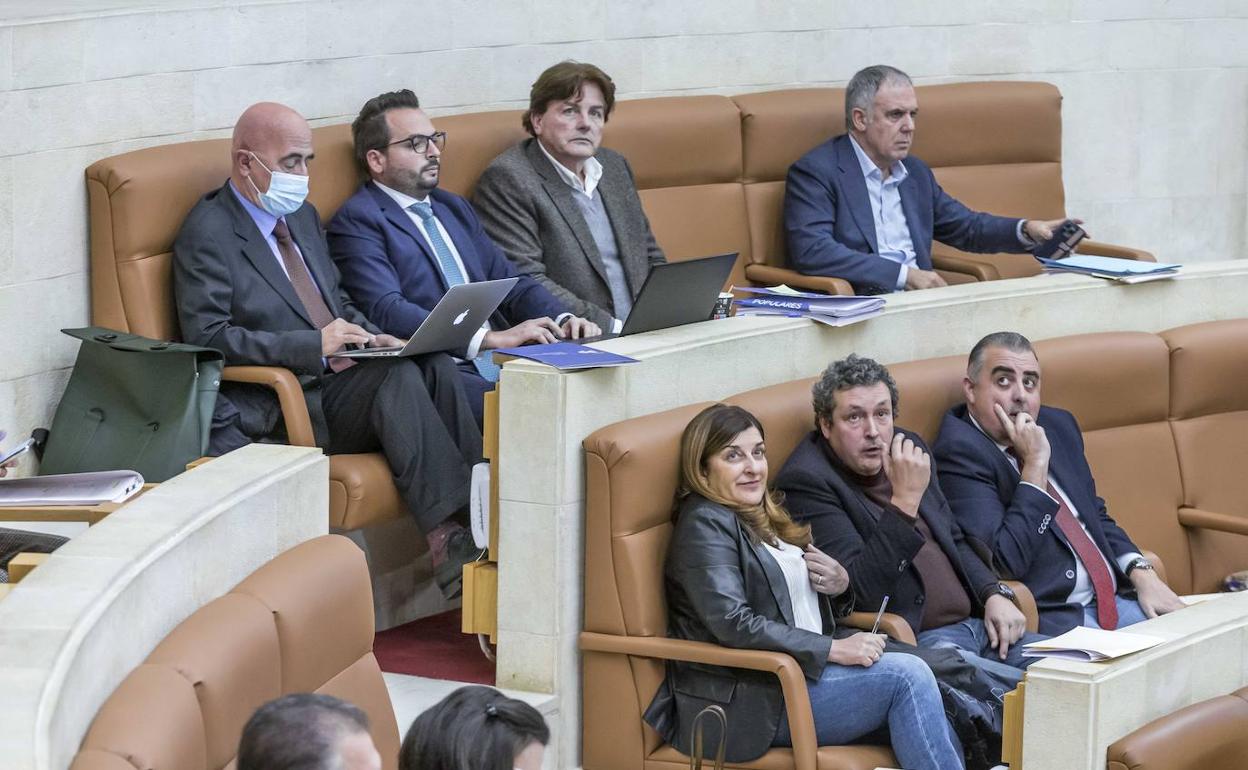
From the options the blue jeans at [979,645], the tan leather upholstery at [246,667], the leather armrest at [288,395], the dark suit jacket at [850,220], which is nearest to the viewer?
the tan leather upholstery at [246,667]

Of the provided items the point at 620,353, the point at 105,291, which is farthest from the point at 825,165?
the point at 105,291

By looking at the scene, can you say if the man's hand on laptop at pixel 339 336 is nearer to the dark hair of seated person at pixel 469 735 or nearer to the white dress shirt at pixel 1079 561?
the white dress shirt at pixel 1079 561

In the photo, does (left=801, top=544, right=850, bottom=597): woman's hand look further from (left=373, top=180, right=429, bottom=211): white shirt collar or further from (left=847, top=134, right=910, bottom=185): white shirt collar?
(left=847, top=134, right=910, bottom=185): white shirt collar

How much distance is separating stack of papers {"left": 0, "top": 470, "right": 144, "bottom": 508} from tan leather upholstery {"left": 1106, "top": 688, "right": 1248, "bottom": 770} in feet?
6.58

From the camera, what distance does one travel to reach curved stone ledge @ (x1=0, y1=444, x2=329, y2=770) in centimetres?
263

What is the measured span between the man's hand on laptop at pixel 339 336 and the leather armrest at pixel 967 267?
265 centimetres

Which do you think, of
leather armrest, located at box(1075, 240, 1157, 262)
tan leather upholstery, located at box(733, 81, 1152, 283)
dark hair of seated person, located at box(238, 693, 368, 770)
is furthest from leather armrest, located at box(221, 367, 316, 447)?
leather armrest, located at box(1075, 240, 1157, 262)

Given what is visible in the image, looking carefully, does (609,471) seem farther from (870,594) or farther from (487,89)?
(487,89)

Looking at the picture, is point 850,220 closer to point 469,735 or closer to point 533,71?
point 533,71

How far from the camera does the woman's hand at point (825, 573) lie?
15.6ft

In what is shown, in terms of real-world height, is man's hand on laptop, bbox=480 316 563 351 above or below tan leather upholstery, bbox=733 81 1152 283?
below

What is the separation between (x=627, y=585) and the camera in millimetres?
4617

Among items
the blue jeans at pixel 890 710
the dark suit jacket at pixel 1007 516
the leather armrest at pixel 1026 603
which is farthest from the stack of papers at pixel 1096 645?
the dark suit jacket at pixel 1007 516

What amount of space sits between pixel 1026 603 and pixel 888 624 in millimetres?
563
